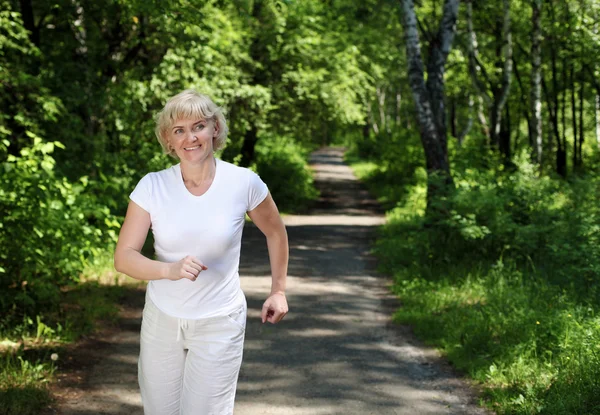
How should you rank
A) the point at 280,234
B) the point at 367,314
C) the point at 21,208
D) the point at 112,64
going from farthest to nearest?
the point at 112,64 < the point at 367,314 < the point at 21,208 < the point at 280,234

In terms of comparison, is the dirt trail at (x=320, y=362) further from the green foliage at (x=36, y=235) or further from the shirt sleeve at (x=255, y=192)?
the shirt sleeve at (x=255, y=192)

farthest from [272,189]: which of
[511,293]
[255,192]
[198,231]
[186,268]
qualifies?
[186,268]

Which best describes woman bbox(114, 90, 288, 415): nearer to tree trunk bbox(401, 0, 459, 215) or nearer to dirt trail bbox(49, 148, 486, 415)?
dirt trail bbox(49, 148, 486, 415)

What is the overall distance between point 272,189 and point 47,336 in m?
15.3

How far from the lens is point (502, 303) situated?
7.77 meters

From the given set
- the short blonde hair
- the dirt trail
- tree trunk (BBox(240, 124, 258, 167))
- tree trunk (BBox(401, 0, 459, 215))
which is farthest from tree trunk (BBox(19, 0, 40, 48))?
tree trunk (BBox(240, 124, 258, 167))

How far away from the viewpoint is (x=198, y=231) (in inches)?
115

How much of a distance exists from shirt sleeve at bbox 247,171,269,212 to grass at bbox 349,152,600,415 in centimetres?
285

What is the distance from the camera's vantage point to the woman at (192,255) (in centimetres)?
295

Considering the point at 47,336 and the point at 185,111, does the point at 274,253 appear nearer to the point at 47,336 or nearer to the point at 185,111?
the point at 185,111

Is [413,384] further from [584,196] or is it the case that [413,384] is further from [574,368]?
[584,196]

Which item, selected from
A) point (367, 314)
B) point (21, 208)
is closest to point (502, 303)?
point (367, 314)

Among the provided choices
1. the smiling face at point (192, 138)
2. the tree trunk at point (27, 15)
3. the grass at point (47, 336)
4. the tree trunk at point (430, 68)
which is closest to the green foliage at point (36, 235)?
the grass at point (47, 336)

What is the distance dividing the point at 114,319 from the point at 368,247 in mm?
7119
